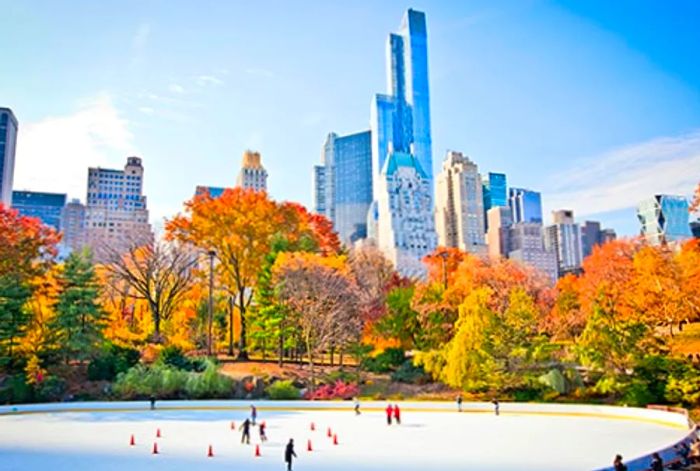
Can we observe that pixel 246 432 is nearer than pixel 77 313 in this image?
Yes

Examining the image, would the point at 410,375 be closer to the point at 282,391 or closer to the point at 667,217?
the point at 282,391

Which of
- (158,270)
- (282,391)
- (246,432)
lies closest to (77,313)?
(158,270)

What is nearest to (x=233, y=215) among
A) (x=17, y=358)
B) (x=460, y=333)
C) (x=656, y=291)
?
(x=17, y=358)

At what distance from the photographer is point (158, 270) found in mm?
49188

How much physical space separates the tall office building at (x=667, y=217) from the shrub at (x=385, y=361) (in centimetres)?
15350

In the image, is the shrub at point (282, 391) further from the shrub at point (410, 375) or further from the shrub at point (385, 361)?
the shrub at point (410, 375)

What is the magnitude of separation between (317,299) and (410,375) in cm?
807

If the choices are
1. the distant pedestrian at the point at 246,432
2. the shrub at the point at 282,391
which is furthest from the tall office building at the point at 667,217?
the distant pedestrian at the point at 246,432

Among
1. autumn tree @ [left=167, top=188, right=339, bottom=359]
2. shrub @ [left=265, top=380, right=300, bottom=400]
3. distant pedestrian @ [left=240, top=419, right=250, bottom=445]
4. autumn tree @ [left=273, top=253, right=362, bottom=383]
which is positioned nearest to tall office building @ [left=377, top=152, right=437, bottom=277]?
autumn tree @ [left=167, top=188, right=339, bottom=359]

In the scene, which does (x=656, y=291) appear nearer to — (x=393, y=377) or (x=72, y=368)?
(x=393, y=377)

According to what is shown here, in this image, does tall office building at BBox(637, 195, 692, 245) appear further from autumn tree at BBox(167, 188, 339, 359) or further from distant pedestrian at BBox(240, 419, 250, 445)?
distant pedestrian at BBox(240, 419, 250, 445)

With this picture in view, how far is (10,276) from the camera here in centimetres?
4150

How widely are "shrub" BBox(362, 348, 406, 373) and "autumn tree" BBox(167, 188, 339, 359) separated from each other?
431 inches

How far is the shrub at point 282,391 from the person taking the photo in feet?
126
